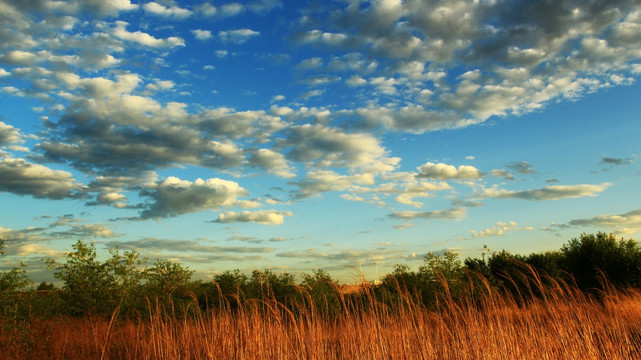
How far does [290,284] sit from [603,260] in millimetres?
21232

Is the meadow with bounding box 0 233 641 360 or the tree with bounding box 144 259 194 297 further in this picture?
the tree with bounding box 144 259 194 297

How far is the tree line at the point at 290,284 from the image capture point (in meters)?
10.9

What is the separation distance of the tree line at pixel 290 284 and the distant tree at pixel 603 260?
6cm

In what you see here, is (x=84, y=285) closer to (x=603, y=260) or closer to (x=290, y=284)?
(x=290, y=284)

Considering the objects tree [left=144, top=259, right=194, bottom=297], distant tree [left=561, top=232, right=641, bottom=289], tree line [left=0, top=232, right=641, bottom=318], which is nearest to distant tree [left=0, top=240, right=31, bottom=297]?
tree line [left=0, top=232, right=641, bottom=318]

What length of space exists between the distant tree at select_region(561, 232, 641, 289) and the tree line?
2.2 inches

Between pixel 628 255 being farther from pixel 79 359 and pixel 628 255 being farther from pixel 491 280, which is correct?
pixel 79 359

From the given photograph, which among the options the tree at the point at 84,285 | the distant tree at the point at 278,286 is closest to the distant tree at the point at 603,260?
the distant tree at the point at 278,286

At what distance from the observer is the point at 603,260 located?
30.2 meters

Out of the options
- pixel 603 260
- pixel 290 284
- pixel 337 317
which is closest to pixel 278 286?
pixel 290 284

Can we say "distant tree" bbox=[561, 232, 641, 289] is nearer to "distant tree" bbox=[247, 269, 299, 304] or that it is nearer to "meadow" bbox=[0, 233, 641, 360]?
"meadow" bbox=[0, 233, 641, 360]

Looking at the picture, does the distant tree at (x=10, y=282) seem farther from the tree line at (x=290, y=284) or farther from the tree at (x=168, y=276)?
the tree at (x=168, y=276)

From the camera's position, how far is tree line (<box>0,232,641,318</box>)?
1087 cm

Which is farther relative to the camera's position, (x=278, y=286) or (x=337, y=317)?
(x=278, y=286)
